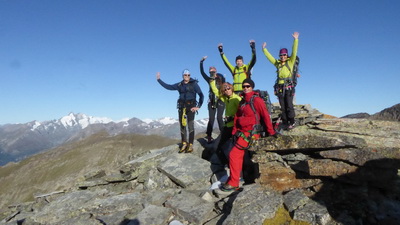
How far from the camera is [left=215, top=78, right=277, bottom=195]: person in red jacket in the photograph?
371 inches

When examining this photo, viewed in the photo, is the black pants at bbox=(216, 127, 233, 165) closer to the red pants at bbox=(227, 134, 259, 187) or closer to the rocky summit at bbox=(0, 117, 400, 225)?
the rocky summit at bbox=(0, 117, 400, 225)

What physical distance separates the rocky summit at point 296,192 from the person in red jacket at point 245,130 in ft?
1.32

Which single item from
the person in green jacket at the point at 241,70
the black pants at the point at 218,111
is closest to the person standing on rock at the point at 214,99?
the black pants at the point at 218,111

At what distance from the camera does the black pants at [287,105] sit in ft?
35.7

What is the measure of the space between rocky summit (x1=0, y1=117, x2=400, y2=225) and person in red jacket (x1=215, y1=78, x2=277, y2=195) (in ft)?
1.32

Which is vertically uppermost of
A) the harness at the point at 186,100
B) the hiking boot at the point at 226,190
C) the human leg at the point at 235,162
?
the harness at the point at 186,100

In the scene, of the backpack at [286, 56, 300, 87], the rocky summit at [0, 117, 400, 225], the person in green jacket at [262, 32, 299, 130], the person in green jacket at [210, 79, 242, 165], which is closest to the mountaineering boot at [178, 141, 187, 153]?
the rocky summit at [0, 117, 400, 225]

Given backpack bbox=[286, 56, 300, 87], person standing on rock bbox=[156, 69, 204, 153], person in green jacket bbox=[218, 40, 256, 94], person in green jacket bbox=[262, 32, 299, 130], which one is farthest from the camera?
person standing on rock bbox=[156, 69, 204, 153]

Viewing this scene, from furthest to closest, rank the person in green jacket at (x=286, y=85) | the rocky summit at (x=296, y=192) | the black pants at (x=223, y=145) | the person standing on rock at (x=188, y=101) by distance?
1. the person standing on rock at (x=188, y=101)
2. the black pants at (x=223, y=145)
3. the person in green jacket at (x=286, y=85)
4. the rocky summit at (x=296, y=192)

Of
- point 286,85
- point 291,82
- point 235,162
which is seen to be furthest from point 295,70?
point 235,162

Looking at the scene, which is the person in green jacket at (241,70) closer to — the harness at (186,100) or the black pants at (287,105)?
the black pants at (287,105)

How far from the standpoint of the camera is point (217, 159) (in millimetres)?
13422

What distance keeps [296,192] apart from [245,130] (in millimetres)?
2944

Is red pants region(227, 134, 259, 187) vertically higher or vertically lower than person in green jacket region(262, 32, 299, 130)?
lower
